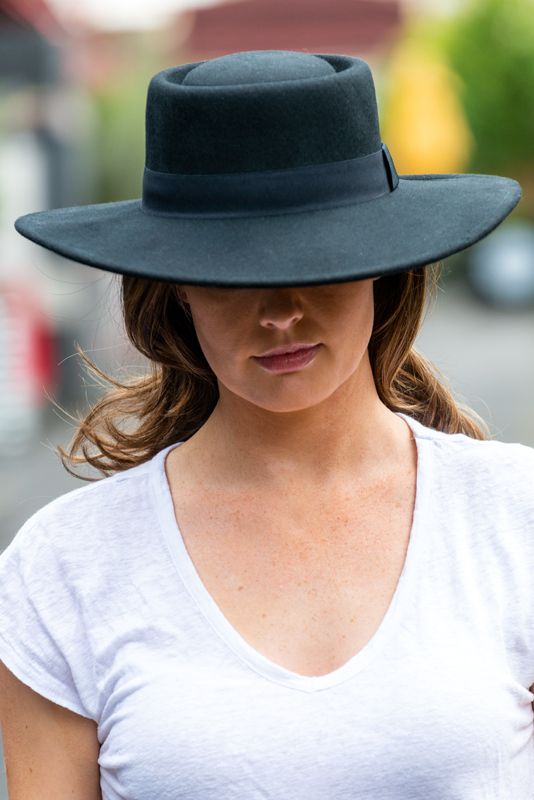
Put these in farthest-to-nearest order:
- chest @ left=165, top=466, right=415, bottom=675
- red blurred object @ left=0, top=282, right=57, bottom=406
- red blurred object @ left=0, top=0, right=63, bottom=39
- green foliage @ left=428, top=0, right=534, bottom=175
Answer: green foliage @ left=428, top=0, right=534, bottom=175, red blurred object @ left=0, top=0, right=63, bottom=39, red blurred object @ left=0, top=282, right=57, bottom=406, chest @ left=165, top=466, right=415, bottom=675

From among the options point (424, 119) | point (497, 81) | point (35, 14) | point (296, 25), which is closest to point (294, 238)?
point (35, 14)

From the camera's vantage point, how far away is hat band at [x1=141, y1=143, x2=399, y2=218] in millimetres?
1735

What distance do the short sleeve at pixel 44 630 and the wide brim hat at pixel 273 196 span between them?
41 cm

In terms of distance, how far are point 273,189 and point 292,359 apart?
0.66ft

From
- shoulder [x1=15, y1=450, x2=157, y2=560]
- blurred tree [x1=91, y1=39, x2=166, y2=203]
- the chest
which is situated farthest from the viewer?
blurred tree [x1=91, y1=39, x2=166, y2=203]

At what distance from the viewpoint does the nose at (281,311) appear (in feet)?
5.66

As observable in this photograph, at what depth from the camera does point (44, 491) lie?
8555mm

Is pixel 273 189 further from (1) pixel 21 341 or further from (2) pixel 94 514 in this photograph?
(1) pixel 21 341

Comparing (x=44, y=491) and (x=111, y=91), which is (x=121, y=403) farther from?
(x=111, y=91)

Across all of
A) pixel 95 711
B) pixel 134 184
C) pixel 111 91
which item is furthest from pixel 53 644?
pixel 111 91

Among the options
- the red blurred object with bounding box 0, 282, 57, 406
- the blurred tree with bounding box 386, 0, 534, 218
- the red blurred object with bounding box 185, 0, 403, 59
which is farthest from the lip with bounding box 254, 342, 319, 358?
the red blurred object with bounding box 185, 0, 403, 59

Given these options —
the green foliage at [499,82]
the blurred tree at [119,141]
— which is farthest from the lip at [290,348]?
the green foliage at [499,82]

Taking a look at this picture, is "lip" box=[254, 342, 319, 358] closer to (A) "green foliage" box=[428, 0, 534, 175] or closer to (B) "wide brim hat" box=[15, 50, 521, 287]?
(B) "wide brim hat" box=[15, 50, 521, 287]

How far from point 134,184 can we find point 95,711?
17224 millimetres
